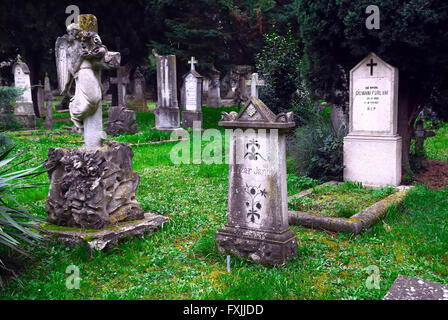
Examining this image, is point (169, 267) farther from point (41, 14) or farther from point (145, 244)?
point (41, 14)

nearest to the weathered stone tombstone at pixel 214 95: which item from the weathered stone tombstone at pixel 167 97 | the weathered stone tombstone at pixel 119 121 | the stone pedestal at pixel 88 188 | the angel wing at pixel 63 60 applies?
the weathered stone tombstone at pixel 167 97

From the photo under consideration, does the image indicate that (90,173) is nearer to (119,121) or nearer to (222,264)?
(222,264)

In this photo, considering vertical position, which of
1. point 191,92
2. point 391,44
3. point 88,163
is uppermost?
point 391,44

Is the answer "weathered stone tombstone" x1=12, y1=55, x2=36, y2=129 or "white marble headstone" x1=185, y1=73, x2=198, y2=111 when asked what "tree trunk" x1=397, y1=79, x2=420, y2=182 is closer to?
"white marble headstone" x1=185, y1=73, x2=198, y2=111

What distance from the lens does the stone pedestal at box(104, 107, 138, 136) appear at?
15.0 meters

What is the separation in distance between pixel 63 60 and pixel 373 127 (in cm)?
574

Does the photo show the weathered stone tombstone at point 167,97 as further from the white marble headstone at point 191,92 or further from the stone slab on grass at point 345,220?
the stone slab on grass at point 345,220

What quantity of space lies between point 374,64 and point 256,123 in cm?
456

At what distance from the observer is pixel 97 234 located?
4848 millimetres

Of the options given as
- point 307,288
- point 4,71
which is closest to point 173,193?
point 307,288

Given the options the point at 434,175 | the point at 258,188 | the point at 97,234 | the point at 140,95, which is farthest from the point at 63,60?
the point at 140,95

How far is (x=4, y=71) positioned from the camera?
22922mm

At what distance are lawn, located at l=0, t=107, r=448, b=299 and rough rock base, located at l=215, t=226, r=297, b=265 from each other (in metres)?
0.10

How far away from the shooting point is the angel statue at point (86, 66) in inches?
209
